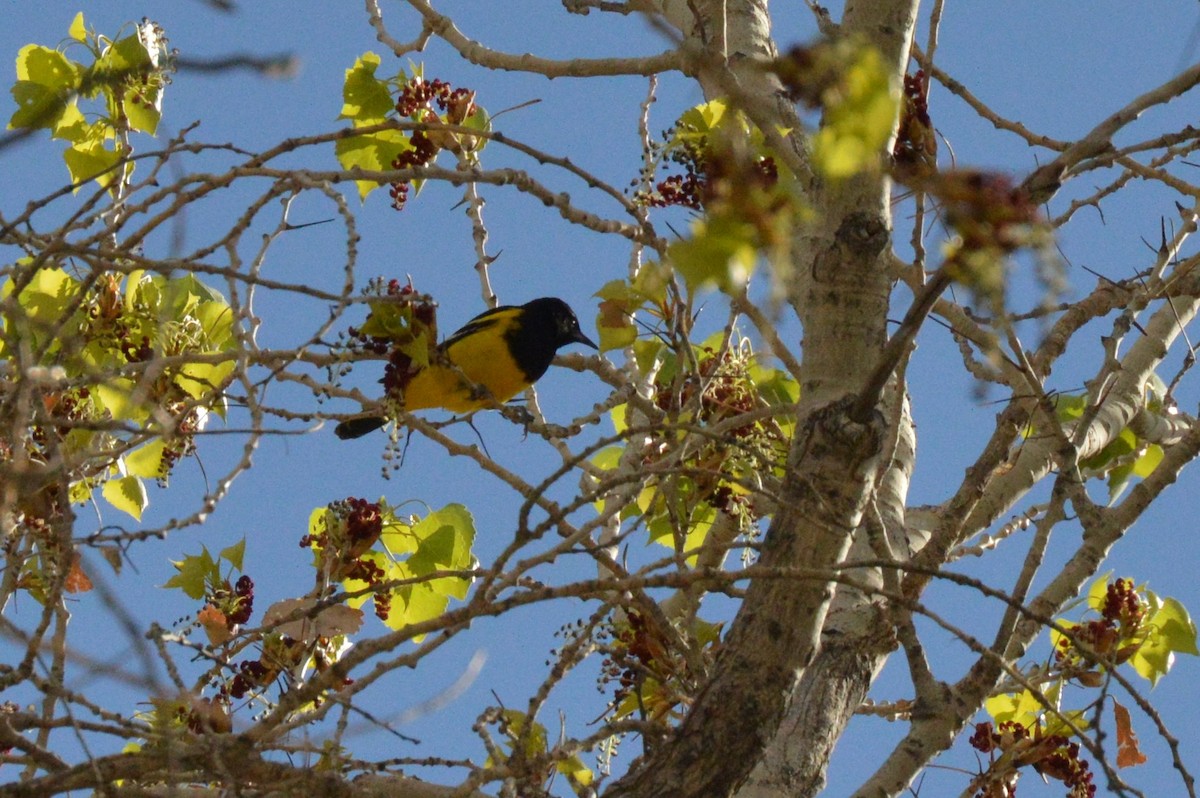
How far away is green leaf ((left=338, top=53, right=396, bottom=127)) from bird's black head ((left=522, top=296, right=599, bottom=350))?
1.48 meters

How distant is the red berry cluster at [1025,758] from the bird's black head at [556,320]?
2524 millimetres

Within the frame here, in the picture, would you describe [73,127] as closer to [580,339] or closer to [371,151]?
[371,151]

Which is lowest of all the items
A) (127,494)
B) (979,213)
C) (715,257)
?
(715,257)

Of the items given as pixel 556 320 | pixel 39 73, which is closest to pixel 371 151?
pixel 39 73

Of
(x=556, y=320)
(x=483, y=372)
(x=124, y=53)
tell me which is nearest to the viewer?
(x=124, y=53)

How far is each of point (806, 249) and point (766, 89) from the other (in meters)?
0.57

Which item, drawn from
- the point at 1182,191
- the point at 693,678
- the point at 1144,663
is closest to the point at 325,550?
the point at 693,678

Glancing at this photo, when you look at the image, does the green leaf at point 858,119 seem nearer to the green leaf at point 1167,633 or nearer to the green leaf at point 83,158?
the green leaf at point 1167,633

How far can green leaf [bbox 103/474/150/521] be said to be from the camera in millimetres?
3836

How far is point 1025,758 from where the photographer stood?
9.91ft

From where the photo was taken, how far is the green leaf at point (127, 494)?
12.6 ft

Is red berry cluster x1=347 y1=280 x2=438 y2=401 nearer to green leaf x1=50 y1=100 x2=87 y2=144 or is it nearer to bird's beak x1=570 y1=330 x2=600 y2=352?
green leaf x1=50 y1=100 x2=87 y2=144

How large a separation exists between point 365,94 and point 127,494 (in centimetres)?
137

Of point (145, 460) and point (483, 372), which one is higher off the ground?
point (483, 372)
